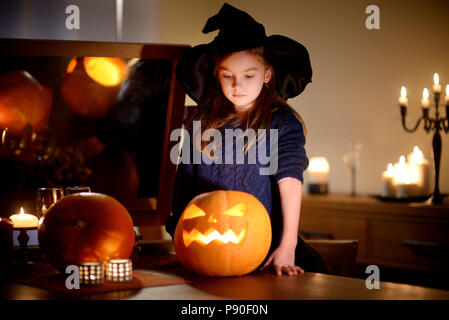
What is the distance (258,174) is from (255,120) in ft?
0.39

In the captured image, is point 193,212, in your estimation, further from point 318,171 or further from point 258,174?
point 318,171

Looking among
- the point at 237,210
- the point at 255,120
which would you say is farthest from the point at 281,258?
the point at 255,120

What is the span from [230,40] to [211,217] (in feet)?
1.42

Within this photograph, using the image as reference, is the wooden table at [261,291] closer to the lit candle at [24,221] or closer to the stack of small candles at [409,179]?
the lit candle at [24,221]

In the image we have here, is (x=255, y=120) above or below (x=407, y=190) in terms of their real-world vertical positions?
above

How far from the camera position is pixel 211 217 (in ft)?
3.56

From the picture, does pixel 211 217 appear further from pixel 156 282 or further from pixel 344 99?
pixel 344 99

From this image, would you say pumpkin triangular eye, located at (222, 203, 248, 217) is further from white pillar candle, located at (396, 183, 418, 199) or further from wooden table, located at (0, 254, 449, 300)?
white pillar candle, located at (396, 183, 418, 199)

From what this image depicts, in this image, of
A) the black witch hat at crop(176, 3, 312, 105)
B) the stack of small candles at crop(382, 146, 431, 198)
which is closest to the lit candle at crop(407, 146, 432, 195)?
the stack of small candles at crop(382, 146, 431, 198)

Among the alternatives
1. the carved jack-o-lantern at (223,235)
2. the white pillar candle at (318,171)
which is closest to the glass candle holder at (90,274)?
the carved jack-o-lantern at (223,235)

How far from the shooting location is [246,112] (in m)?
1.37

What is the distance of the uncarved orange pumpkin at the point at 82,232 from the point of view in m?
1.07

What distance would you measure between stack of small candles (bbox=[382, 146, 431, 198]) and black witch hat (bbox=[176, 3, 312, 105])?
1.27 metres

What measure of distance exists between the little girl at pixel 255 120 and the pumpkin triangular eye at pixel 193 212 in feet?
0.74
